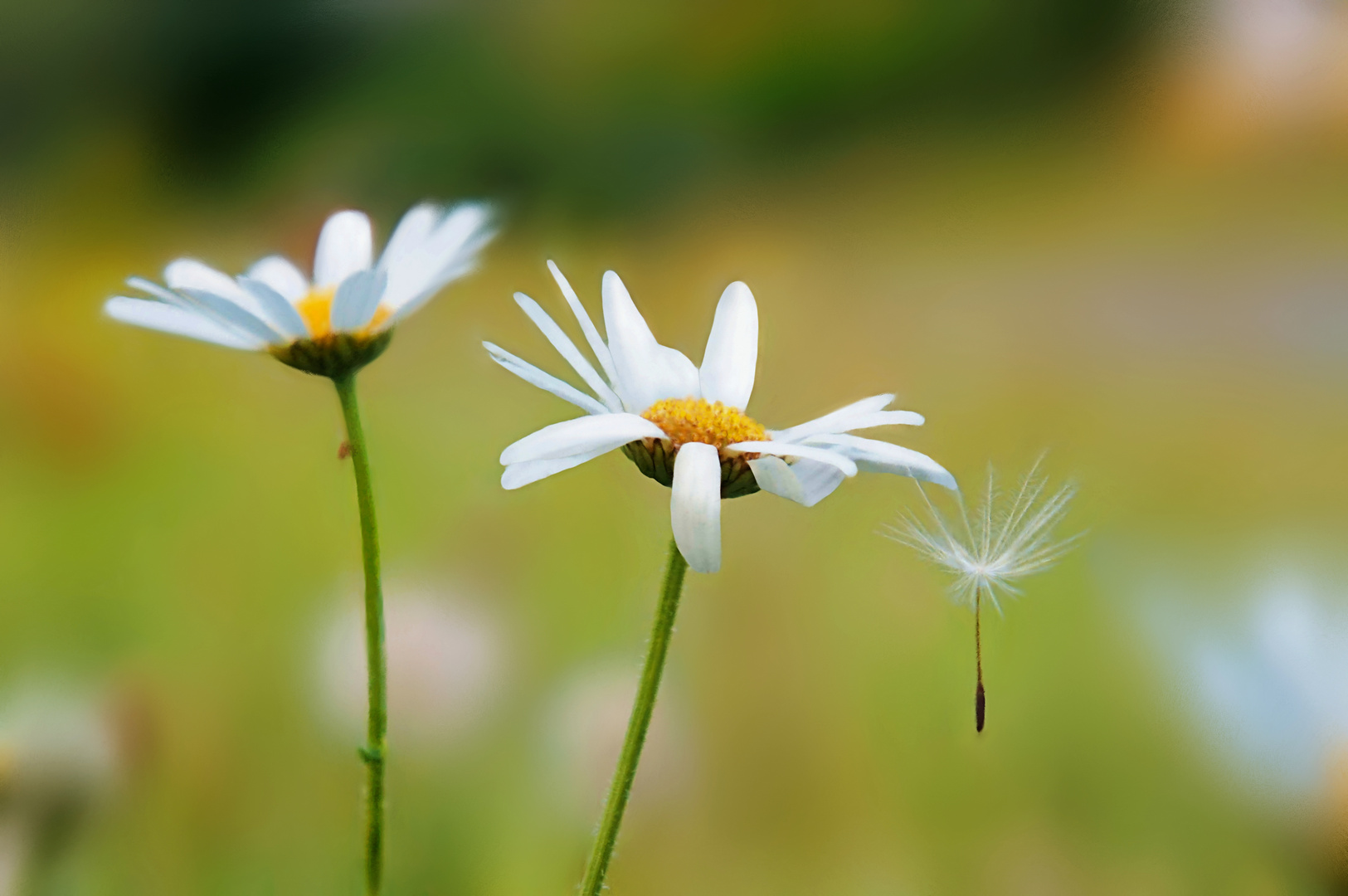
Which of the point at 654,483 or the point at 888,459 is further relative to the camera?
the point at 654,483

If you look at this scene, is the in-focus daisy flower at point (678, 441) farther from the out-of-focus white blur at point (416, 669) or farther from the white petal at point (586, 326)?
the out-of-focus white blur at point (416, 669)

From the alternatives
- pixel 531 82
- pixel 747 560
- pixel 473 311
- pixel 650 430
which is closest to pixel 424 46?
pixel 531 82

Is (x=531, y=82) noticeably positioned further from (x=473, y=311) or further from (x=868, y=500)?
(x=868, y=500)

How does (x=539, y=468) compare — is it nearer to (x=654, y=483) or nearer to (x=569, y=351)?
(x=569, y=351)

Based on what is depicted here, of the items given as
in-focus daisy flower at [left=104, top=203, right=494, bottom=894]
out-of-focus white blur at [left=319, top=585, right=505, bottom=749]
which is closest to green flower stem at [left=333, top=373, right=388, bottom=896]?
in-focus daisy flower at [left=104, top=203, right=494, bottom=894]

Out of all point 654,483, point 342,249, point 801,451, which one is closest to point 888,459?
point 801,451

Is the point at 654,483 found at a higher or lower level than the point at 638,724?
higher
